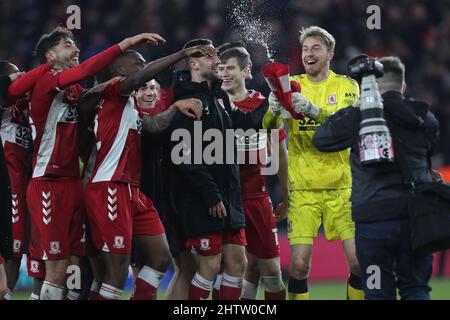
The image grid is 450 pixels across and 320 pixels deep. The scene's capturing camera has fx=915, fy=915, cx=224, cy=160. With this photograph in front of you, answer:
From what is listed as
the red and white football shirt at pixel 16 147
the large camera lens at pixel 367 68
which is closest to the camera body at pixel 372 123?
the large camera lens at pixel 367 68

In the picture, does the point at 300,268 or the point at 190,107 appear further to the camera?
the point at 300,268

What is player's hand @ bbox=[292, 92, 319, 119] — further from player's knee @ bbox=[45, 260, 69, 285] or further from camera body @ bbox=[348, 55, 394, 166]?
player's knee @ bbox=[45, 260, 69, 285]

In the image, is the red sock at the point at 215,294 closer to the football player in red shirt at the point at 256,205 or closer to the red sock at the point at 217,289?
the red sock at the point at 217,289

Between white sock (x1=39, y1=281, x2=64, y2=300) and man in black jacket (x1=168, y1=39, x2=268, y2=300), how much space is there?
3.58 feet

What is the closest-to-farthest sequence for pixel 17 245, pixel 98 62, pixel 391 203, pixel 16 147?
pixel 391 203 < pixel 98 62 < pixel 17 245 < pixel 16 147

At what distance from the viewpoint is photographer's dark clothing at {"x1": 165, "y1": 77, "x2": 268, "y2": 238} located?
23.4ft

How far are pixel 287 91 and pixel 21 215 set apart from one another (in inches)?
93.1

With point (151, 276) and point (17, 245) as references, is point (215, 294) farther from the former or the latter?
point (17, 245)

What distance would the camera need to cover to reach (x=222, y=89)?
7.74 m

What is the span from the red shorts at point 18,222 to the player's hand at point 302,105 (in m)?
2.33

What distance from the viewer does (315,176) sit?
7648 millimetres

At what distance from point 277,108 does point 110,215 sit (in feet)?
5.48

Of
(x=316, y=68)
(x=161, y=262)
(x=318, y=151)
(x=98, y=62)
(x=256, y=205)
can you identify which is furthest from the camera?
(x=256, y=205)

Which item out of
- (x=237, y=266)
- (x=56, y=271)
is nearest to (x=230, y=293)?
(x=237, y=266)
